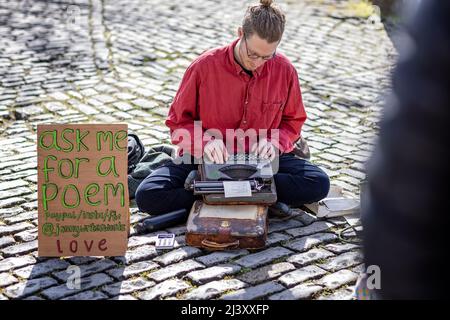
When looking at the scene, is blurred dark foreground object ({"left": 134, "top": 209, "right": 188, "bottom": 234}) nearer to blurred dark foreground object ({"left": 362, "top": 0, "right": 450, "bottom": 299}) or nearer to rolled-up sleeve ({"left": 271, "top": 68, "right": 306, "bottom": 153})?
rolled-up sleeve ({"left": 271, "top": 68, "right": 306, "bottom": 153})

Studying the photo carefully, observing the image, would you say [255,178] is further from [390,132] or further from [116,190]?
[390,132]

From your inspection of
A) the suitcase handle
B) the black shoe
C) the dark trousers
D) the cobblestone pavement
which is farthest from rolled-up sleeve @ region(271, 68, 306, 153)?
the suitcase handle

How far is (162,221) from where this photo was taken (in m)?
4.52

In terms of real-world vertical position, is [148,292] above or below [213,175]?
below

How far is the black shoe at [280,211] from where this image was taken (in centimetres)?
464

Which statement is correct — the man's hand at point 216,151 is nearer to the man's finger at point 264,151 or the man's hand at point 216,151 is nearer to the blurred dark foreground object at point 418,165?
the man's finger at point 264,151

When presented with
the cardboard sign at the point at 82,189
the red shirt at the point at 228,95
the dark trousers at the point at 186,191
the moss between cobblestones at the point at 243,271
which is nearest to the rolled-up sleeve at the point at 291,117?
the red shirt at the point at 228,95

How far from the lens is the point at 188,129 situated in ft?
15.3

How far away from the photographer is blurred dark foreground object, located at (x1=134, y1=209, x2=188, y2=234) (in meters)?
4.47

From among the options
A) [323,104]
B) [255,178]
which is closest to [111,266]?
[255,178]

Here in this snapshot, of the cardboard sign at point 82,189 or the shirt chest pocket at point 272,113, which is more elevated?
the shirt chest pocket at point 272,113

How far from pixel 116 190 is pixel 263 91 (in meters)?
1.16

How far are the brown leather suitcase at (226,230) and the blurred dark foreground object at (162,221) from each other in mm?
238

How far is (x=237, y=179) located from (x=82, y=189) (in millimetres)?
922
